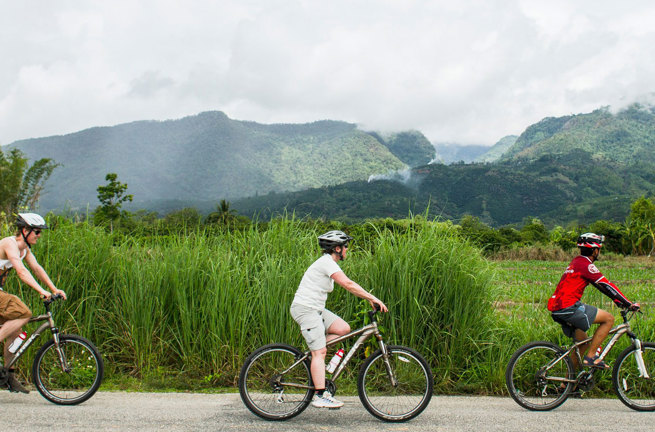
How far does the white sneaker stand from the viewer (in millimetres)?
5465

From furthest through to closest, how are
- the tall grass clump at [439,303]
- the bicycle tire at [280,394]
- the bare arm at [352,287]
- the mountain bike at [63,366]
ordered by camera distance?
the tall grass clump at [439,303]
the mountain bike at [63,366]
the bicycle tire at [280,394]
the bare arm at [352,287]

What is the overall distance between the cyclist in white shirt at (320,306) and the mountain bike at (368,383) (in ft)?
0.36

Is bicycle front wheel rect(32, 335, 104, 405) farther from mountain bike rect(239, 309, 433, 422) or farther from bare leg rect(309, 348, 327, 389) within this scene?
bare leg rect(309, 348, 327, 389)

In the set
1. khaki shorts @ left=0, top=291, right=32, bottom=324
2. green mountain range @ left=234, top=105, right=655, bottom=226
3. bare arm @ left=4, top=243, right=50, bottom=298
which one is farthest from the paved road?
green mountain range @ left=234, top=105, right=655, bottom=226

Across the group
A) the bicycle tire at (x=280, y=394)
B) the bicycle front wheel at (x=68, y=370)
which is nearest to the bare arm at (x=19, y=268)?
the bicycle front wheel at (x=68, y=370)

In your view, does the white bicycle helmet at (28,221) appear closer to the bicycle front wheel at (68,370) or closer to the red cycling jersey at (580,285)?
the bicycle front wheel at (68,370)

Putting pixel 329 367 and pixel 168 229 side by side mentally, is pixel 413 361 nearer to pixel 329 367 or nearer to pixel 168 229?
pixel 329 367

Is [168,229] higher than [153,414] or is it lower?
higher

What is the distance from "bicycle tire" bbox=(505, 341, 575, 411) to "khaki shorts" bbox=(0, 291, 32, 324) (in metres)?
5.56

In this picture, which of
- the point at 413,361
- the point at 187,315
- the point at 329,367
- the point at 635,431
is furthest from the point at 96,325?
the point at 635,431

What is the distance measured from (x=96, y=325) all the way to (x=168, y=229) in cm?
221

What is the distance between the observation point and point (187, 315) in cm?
764

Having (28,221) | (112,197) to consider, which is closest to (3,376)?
(28,221)

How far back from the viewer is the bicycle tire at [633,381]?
6.34 metres
